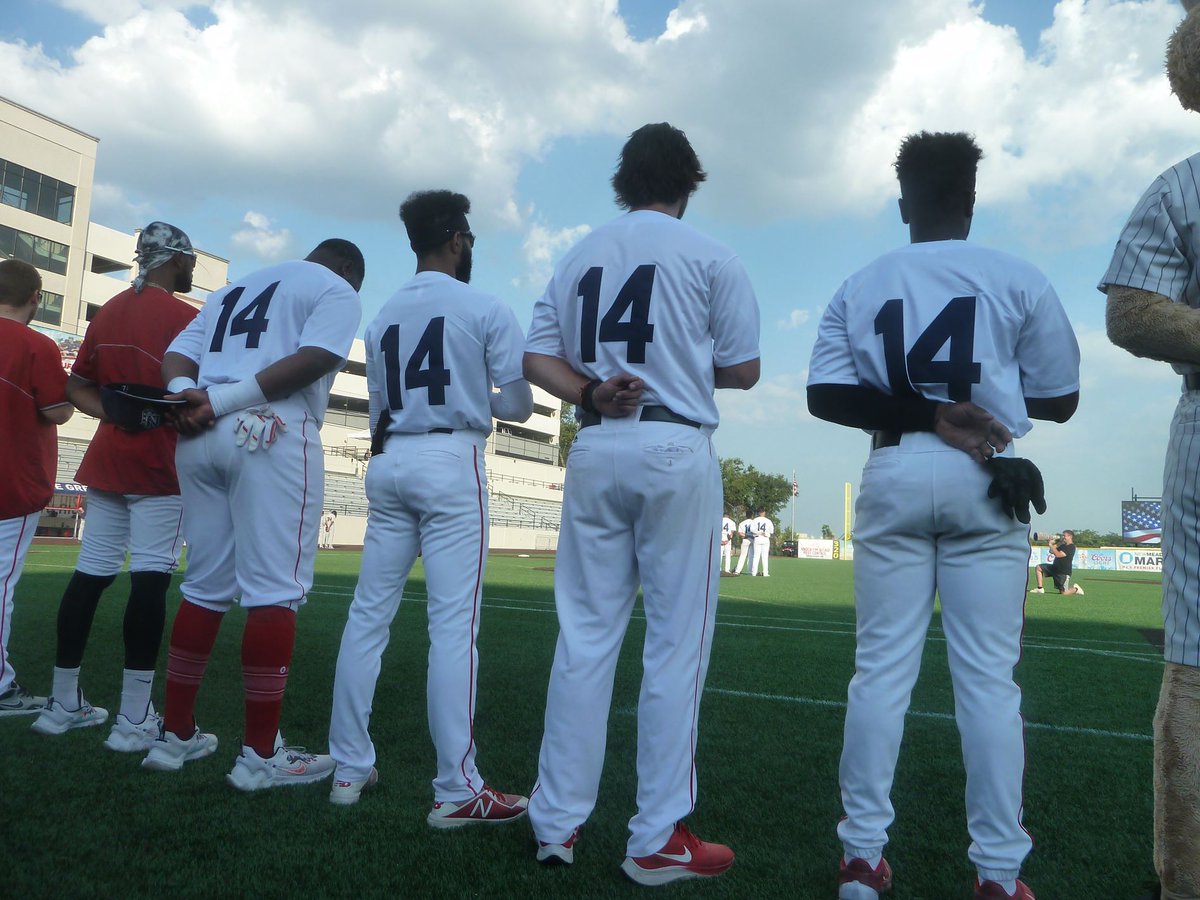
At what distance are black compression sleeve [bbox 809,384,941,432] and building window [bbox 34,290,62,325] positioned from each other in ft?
158

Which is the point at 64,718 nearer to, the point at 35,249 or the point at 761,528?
the point at 761,528

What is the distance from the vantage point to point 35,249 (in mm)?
42281

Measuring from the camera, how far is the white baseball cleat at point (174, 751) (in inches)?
130

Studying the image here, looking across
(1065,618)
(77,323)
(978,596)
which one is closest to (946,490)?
(978,596)

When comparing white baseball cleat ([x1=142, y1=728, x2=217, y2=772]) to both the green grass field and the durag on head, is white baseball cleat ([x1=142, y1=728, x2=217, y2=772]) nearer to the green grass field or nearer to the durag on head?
the green grass field

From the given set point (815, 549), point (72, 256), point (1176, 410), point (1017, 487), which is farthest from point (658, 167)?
point (815, 549)

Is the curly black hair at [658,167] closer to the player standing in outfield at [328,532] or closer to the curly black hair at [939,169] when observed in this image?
the curly black hair at [939,169]

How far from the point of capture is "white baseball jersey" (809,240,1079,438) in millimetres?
2422

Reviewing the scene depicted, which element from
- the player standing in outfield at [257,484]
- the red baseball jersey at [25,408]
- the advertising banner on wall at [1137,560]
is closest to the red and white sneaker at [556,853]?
the player standing in outfield at [257,484]

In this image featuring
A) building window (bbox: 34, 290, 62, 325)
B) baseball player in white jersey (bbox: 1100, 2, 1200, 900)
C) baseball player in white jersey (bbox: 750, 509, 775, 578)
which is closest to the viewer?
baseball player in white jersey (bbox: 1100, 2, 1200, 900)

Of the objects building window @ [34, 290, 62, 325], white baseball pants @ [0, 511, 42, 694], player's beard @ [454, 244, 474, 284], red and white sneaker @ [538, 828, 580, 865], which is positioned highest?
building window @ [34, 290, 62, 325]

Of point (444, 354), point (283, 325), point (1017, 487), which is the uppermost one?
point (283, 325)

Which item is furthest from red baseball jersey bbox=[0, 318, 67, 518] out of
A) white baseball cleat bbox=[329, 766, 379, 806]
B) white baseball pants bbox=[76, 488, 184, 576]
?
white baseball cleat bbox=[329, 766, 379, 806]

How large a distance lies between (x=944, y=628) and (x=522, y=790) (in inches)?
68.9
